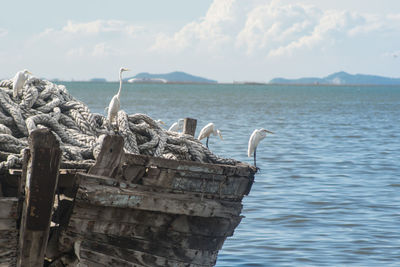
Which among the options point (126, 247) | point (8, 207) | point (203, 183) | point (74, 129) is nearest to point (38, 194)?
point (8, 207)

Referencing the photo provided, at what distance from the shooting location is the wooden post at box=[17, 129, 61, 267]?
15.8ft

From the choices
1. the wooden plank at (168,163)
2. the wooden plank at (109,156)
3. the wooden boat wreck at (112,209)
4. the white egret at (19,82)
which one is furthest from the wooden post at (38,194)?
the white egret at (19,82)

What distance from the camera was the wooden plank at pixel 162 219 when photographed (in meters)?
5.25

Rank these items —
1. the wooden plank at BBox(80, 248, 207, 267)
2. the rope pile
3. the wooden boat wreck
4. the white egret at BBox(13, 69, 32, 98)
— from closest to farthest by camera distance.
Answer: the wooden boat wreck < the wooden plank at BBox(80, 248, 207, 267) < the rope pile < the white egret at BBox(13, 69, 32, 98)

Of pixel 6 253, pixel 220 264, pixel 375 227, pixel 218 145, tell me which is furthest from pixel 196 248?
pixel 218 145

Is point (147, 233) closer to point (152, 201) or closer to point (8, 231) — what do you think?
point (152, 201)

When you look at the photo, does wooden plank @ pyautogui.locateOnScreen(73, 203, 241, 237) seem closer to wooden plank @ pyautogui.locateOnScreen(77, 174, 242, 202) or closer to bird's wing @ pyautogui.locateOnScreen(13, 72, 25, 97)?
wooden plank @ pyautogui.locateOnScreen(77, 174, 242, 202)

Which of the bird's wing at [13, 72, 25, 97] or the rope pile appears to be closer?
the rope pile

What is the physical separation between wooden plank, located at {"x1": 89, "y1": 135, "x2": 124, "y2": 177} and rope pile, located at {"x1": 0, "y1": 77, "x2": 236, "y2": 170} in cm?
45

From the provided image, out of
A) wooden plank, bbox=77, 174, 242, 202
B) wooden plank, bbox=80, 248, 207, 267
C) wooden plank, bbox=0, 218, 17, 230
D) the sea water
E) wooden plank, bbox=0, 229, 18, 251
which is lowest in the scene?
the sea water

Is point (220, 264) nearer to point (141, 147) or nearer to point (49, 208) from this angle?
point (141, 147)

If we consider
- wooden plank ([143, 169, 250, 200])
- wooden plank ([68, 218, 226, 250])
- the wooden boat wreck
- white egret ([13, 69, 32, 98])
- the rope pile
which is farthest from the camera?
white egret ([13, 69, 32, 98])

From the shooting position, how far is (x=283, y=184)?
14648 mm

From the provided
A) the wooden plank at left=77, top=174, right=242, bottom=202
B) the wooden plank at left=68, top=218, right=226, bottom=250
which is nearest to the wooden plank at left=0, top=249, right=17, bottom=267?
the wooden plank at left=68, top=218, right=226, bottom=250
